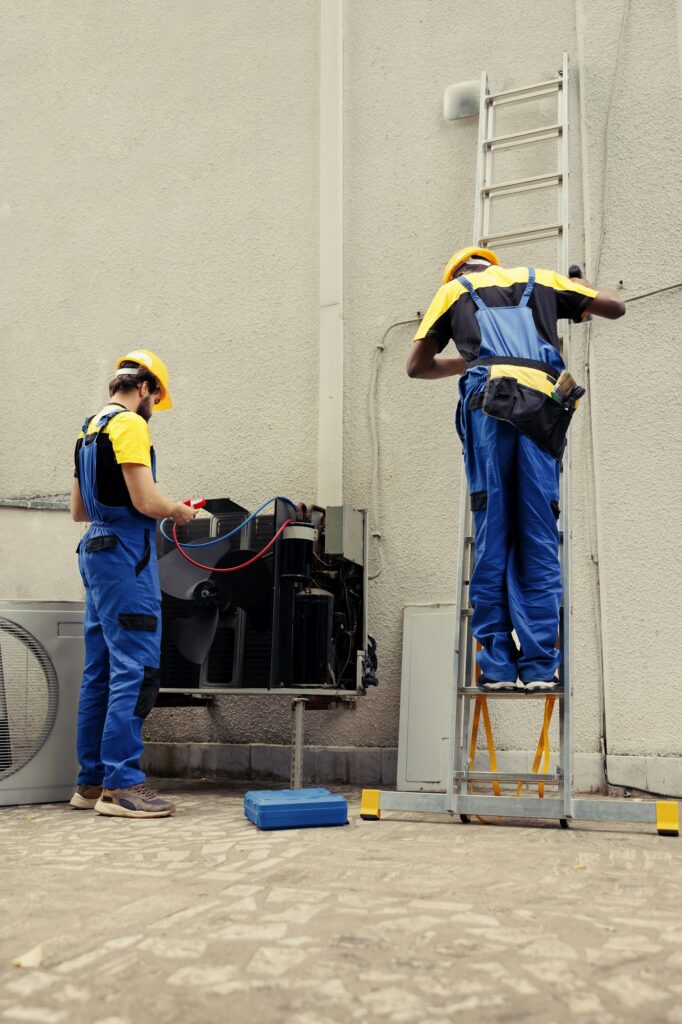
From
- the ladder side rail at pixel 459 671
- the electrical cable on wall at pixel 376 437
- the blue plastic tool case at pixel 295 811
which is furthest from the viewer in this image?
the electrical cable on wall at pixel 376 437

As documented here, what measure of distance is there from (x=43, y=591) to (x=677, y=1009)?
442cm

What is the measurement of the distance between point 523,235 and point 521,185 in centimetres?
25

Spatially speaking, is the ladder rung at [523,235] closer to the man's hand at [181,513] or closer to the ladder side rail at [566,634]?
the ladder side rail at [566,634]

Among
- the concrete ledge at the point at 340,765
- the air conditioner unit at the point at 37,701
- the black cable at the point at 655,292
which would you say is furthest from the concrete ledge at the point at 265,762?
the black cable at the point at 655,292

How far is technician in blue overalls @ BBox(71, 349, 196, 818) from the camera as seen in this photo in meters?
3.47

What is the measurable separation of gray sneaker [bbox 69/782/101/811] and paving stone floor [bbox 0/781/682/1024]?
2.24 feet

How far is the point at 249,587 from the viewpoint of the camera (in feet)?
13.0

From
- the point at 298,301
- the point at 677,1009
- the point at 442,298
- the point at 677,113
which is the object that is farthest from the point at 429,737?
the point at 677,113

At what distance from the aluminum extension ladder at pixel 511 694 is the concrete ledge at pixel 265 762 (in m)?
0.51

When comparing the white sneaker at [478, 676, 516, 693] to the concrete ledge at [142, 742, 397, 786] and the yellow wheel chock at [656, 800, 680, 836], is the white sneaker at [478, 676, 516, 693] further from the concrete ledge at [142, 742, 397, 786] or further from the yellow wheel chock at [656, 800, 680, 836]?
the concrete ledge at [142, 742, 397, 786]

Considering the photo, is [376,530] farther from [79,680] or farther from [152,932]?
[152,932]

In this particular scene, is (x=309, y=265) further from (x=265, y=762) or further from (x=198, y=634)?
(x=265, y=762)

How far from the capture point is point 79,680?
401 centimetres

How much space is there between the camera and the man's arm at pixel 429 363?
354 centimetres
